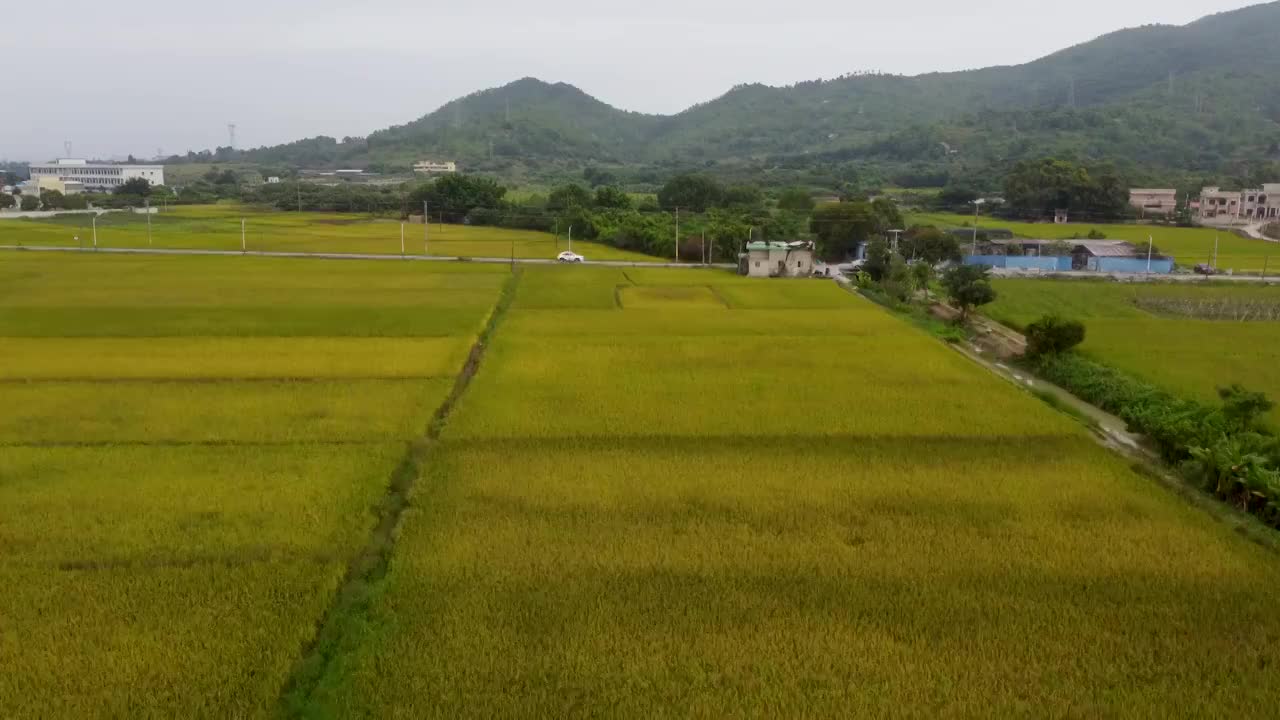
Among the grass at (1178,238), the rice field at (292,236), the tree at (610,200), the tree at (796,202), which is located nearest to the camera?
the grass at (1178,238)

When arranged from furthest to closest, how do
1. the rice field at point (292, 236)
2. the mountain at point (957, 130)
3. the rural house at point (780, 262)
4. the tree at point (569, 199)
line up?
the mountain at point (957, 130)
the tree at point (569, 199)
the rice field at point (292, 236)
the rural house at point (780, 262)

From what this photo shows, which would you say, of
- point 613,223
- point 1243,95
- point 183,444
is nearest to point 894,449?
point 183,444

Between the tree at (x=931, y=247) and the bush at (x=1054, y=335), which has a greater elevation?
the tree at (x=931, y=247)

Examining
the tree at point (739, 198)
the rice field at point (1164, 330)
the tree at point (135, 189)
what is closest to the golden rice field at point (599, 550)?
the rice field at point (1164, 330)

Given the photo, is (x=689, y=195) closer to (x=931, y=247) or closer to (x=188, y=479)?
(x=931, y=247)

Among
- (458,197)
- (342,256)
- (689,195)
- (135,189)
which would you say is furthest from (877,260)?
(135,189)

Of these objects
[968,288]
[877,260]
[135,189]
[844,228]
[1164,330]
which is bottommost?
[1164,330]

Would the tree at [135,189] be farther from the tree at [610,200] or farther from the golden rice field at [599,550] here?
the golden rice field at [599,550]

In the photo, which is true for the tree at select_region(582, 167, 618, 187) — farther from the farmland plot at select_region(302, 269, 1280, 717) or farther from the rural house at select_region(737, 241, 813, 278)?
the farmland plot at select_region(302, 269, 1280, 717)
